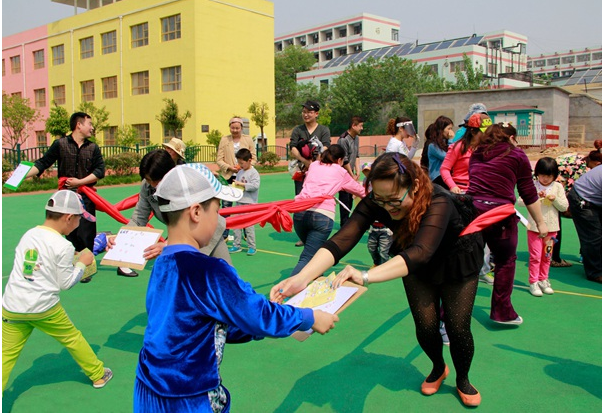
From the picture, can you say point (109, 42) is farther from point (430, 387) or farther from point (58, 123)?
point (430, 387)

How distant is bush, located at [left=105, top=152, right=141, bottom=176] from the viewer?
2127 cm

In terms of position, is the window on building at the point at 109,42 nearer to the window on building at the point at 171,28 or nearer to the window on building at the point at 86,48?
the window on building at the point at 86,48

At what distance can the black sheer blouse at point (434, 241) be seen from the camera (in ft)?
9.63

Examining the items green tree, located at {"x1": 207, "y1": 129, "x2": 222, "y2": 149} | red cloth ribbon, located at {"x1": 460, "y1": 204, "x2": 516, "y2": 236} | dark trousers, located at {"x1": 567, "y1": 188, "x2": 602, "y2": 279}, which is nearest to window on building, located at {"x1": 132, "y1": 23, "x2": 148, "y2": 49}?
green tree, located at {"x1": 207, "y1": 129, "x2": 222, "y2": 149}

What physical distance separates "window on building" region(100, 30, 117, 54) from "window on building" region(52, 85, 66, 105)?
262 inches

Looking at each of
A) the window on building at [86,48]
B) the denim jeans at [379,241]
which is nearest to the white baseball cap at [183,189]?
the denim jeans at [379,241]

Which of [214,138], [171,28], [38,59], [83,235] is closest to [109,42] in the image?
[171,28]

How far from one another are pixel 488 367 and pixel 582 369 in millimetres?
715

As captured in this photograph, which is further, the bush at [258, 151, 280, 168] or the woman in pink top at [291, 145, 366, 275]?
the bush at [258, 151, 280, 168]

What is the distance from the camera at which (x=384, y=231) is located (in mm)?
6426

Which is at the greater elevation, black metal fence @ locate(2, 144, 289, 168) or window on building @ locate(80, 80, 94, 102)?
window on building @ locate(80, 80, 94, 102)

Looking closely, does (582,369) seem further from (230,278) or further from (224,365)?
(230,278)

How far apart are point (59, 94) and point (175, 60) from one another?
14.9 m

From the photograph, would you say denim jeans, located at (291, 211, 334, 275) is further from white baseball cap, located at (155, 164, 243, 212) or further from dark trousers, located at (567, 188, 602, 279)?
dark trousers, located at (567, 188, 602, 279)
